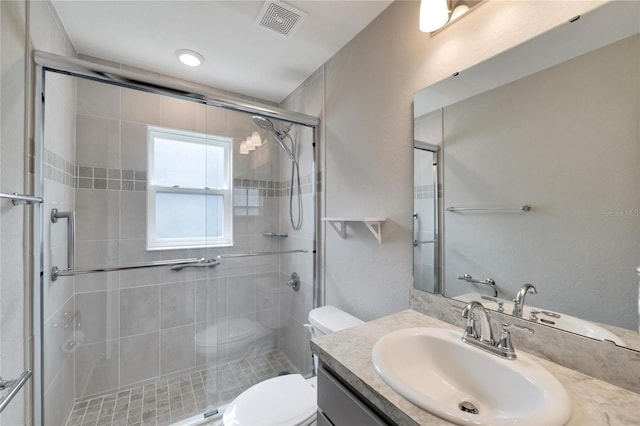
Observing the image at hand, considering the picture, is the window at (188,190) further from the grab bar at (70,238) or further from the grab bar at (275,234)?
the grab bar at (70,238)

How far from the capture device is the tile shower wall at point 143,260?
1.72m

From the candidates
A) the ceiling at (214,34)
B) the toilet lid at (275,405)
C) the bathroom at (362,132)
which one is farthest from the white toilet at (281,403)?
the ceiling at (214,34)

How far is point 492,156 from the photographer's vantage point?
3.14 ft

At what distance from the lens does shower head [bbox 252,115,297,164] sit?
1919mm

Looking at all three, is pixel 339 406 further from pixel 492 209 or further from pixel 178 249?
pixel 178 249

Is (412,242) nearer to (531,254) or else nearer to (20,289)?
(531,254)

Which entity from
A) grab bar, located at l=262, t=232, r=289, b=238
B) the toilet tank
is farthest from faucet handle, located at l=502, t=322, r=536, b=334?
grab bar, located at l=262, t=232, r=289, b=238

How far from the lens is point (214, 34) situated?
1585 mm

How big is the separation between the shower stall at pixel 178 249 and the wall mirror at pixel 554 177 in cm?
118

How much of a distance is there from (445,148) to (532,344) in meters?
0.78

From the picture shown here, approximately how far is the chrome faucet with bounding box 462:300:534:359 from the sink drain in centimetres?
16

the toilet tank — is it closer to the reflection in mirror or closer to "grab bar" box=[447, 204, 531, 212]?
the reflection in mirror

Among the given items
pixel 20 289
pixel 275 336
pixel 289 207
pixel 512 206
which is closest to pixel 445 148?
pixel 512 206

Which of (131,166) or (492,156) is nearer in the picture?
(492,156)
